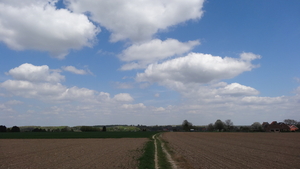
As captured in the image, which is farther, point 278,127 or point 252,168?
point 278,127

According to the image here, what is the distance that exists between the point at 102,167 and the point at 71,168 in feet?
7.36

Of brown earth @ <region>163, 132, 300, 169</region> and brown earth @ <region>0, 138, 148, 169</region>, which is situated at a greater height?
brown earth @ <region>0, 138, 148, 169</region>

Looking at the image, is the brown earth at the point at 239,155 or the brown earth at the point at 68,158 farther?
the brown earth at the point at 239,155

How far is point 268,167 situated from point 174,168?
698 cm

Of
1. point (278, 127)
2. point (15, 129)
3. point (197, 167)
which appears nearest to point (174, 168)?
point (197, 167)

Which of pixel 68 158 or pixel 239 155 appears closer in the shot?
pixel 68 158

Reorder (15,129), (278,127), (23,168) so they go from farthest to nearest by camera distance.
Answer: (15,129) < (278,127) < (23,168)

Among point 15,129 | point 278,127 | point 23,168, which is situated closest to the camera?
point 23,168

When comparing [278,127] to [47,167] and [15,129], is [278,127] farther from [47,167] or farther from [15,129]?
[15,129]

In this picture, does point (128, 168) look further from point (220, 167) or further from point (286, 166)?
point (286, 166)

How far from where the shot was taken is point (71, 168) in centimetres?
1814

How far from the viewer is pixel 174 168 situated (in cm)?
1859

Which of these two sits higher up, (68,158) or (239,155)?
(68,158)

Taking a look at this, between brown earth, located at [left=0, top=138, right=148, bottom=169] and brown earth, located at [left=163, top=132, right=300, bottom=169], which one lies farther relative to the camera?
brown earth, located at [left=163, top=132, right=300, bottom=169]
